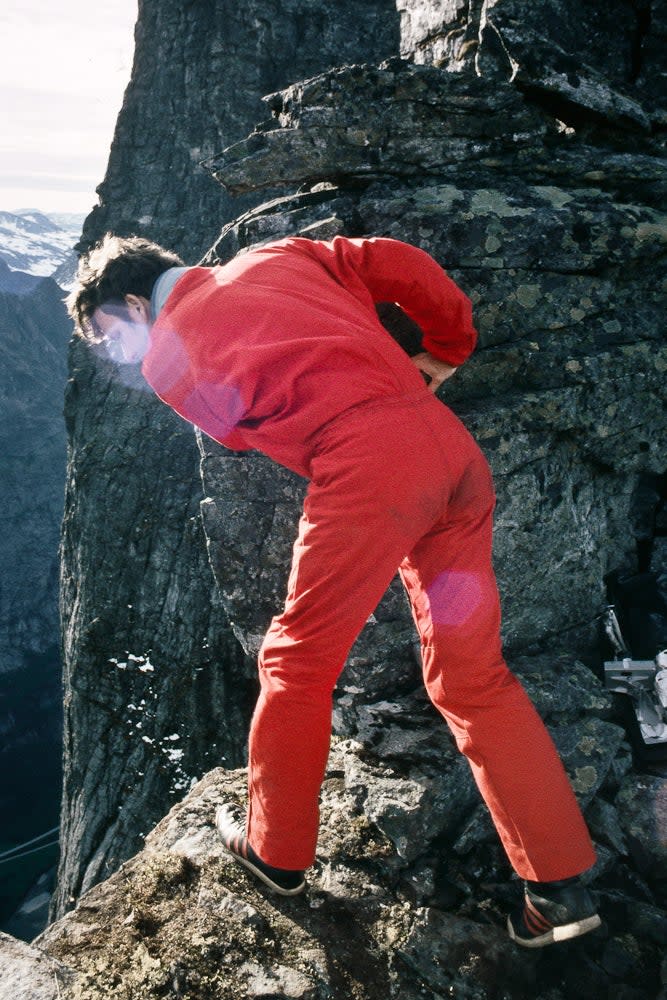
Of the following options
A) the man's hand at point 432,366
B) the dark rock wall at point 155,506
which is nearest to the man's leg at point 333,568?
the man's hand at point 432,366

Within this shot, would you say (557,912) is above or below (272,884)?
above

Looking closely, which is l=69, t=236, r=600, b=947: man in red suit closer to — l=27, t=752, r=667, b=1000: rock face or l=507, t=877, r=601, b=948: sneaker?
l=507, t=877, r=601, b=948: sneaker

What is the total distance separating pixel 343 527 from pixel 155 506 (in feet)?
53.6

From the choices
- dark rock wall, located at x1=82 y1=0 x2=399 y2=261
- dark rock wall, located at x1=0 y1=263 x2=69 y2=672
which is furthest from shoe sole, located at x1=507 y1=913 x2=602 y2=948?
dark rock wall, located at x1=0 y1=263 x2=69 y2=672

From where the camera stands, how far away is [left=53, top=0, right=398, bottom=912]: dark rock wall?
12.9 m

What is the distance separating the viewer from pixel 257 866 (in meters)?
2.69

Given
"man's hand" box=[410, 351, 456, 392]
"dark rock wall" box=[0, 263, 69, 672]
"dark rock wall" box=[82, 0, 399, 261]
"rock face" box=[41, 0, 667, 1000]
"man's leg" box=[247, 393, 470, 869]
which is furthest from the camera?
"dark rock wall" box=[0, 263, 69, 672]

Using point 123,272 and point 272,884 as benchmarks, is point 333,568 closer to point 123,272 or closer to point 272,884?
point 272,884

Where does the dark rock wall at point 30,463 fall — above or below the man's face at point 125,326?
below

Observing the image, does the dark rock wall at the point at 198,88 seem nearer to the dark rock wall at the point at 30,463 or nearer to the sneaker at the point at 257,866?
the sneaker at the point at 257,866

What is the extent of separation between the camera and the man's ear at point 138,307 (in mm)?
3061

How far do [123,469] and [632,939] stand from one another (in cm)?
1808

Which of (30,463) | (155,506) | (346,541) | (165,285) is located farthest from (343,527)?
(30,463)

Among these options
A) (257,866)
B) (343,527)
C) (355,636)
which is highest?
(343,527)
